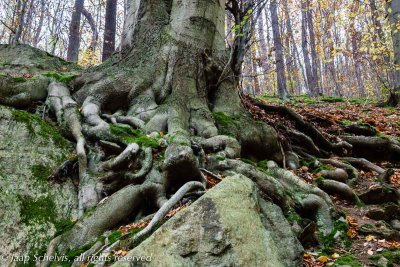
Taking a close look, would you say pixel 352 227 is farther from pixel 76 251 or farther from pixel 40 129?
pixel 40 129

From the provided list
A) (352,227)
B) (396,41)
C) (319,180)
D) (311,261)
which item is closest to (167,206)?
(311,261)

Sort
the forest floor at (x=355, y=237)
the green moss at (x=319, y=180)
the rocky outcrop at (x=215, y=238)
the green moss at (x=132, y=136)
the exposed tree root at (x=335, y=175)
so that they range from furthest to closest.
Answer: the exposed tree root at (x=335, y=175) < the green moss at (x=319, y=180) < the green moss at (x=132, y=136) < the forest floor at (x=355, y=237) < the rocky outcrop at (x=215, y=238)

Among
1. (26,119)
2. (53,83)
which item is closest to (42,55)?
(53,83)

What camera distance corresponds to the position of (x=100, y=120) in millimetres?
4547

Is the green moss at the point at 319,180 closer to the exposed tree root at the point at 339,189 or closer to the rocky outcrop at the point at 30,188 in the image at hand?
the exposed tree root at the point at 339,189

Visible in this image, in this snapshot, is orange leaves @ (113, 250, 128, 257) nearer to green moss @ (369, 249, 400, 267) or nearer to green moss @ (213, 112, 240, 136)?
green moss @ (369, 249, 400, 267)

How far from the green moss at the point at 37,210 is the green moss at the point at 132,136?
1.05 metres

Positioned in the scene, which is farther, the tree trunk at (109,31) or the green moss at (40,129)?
the tree trunk at (109,31)

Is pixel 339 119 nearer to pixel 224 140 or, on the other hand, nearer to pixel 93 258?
pixel 224 140

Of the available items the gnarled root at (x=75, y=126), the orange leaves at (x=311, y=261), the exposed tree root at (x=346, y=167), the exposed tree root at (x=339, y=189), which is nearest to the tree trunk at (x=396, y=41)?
the exposed tree root at (x=346, y=167)

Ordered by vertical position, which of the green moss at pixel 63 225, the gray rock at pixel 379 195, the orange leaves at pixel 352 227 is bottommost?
the orange leaves at pixel 352 227

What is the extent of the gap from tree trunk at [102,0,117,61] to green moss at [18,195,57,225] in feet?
27.8

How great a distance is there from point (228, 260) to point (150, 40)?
430 cm

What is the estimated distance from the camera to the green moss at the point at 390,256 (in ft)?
9.98
